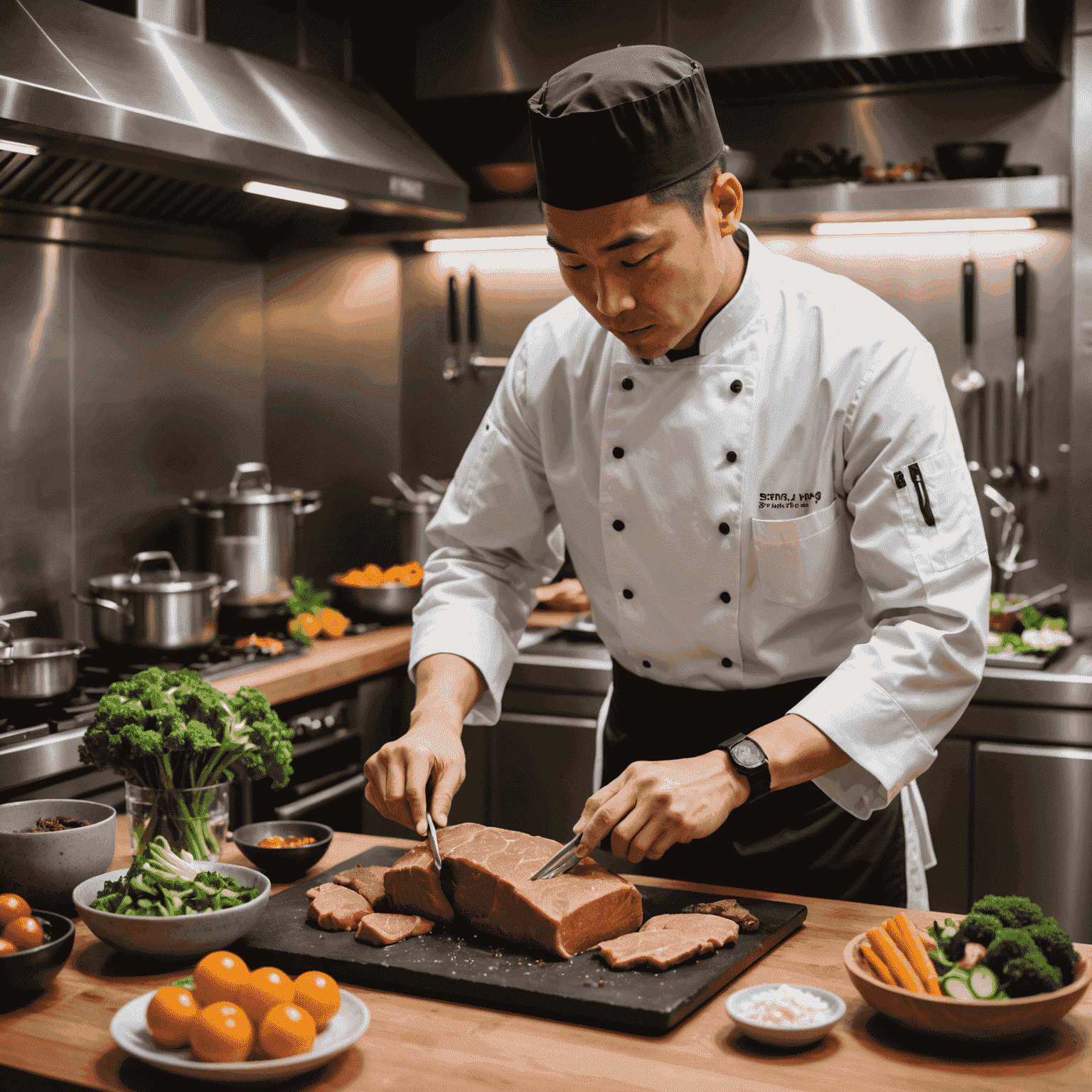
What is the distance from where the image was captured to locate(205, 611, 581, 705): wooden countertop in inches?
119

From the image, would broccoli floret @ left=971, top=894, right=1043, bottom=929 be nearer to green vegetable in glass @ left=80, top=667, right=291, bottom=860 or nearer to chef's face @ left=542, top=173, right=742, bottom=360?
chef's face @ left=542, top=173, right=742, bottom=360

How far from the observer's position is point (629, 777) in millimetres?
1491

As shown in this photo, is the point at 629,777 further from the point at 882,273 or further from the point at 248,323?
the point at 248,323

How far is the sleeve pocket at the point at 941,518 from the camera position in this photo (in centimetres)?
164

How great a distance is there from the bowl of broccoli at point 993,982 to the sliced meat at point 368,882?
0.58 metres

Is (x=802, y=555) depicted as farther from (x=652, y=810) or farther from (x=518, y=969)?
(x=518, y=969)

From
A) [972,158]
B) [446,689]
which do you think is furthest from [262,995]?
[972,158]

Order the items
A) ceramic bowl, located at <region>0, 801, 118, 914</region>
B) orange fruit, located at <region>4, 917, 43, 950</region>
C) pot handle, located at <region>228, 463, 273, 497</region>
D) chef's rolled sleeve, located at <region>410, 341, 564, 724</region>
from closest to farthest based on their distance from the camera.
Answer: orange fruit, located at <region>4, 917, 43, 950</region> → ceramic bowl, located at <region>0, 801, 118, 914</region> → chef's rolled sleeve, located at <region>410, 341, 564, 724</region> → pot handle, located at <region>228, 463, 273, 497</region>

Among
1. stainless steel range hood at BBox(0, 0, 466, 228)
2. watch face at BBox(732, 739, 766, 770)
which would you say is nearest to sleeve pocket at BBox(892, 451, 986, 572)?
watch face at BBox(732, 739, 766, 770)

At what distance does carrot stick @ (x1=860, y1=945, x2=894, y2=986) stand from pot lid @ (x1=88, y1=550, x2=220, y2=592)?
2.06m

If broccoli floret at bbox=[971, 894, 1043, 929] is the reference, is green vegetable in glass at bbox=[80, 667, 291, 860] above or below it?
above

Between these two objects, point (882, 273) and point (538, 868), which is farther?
point (882, 273)

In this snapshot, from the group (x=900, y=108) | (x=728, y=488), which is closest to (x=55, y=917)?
(x=728, y=488)

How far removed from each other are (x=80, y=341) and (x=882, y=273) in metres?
2.22
